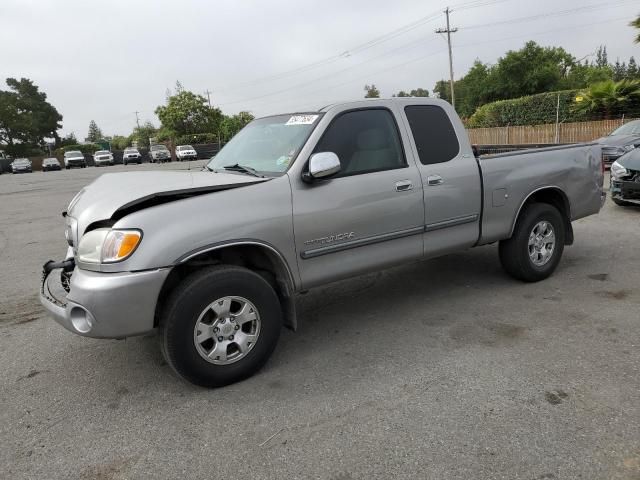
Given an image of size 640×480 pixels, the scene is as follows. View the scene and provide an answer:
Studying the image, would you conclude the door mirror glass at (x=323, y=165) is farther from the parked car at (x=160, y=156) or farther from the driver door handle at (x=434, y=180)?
the parked car at (x=160, y=156)

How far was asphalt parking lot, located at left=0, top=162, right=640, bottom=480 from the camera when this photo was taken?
2594mm

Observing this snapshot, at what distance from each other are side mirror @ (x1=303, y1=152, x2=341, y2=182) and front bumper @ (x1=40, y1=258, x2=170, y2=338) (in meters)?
1.19

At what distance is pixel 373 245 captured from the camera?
13.0 feet

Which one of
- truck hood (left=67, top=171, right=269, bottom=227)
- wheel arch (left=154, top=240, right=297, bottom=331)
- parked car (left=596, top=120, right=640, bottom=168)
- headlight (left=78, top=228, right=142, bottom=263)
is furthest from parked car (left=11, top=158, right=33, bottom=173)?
headlight (left=78, top=228, right=142, bottom=263)

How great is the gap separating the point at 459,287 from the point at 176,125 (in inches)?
2579

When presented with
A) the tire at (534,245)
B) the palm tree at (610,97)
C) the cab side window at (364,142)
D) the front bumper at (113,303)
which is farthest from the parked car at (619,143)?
the front bumper at (113,303)

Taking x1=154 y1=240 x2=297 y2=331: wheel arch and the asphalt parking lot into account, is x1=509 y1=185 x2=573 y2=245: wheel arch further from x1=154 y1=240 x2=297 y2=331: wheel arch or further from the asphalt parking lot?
x1=154 y1=240 x2=297 y2=331: wheel arch

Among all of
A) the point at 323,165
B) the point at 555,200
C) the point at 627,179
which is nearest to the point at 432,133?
the point at 323,165

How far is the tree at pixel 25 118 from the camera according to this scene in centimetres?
7594

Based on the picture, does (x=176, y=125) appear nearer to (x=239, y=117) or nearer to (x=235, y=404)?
(x=239, y=117)

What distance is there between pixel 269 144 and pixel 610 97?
22.0 metres

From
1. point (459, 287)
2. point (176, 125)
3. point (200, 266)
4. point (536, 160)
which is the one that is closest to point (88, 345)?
point (200, 266)

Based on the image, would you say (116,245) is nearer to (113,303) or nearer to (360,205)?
(113,303)

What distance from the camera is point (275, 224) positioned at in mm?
3463
